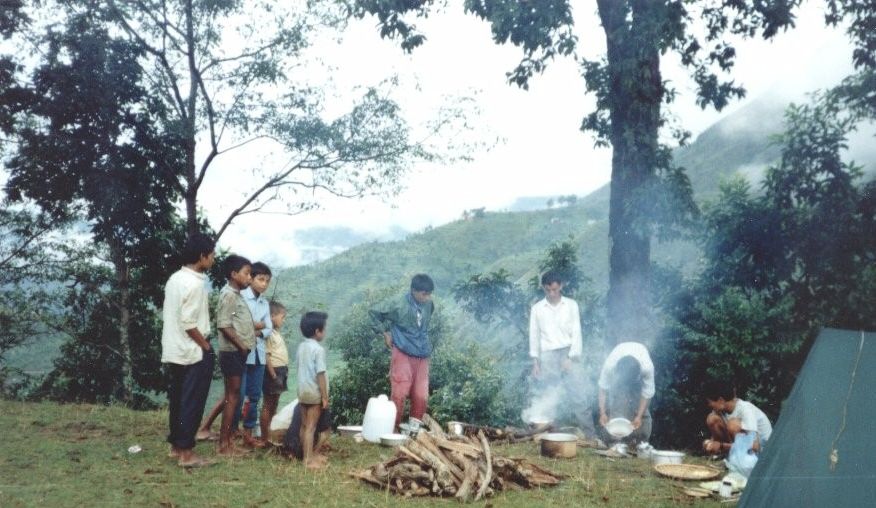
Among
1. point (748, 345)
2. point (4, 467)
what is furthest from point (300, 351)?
point (748, 345)

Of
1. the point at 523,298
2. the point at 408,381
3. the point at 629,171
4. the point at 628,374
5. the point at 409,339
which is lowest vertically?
the point at 408,381

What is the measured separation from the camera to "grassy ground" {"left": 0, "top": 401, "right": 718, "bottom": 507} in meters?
5.03

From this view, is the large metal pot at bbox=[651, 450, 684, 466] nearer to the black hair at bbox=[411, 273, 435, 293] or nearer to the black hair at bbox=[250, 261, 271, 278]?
the black hair at bbox=[411, 273, 435, 293]

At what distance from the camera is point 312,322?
245 inches

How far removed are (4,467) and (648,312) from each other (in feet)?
28.0

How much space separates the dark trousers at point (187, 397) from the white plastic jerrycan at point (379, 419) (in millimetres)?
2135

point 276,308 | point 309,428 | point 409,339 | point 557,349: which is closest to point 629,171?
point 557,349

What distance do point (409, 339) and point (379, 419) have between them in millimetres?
990

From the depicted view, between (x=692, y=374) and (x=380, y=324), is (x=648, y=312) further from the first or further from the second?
(x=380, y=324)

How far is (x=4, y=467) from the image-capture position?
5.82 metres

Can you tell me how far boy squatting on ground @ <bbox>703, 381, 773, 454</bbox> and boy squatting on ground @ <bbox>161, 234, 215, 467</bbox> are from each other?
4812 mm

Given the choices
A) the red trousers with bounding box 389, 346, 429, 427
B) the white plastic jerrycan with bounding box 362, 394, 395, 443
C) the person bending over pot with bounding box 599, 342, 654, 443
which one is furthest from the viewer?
the red trousers with bounding box 389, 346, 429, 427

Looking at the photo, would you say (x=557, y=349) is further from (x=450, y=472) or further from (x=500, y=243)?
(x=500, y=243)

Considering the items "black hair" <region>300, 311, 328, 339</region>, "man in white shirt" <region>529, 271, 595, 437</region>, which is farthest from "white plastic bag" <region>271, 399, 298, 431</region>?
"man in white shirt" <region>529, 271, 595, 437</region>
